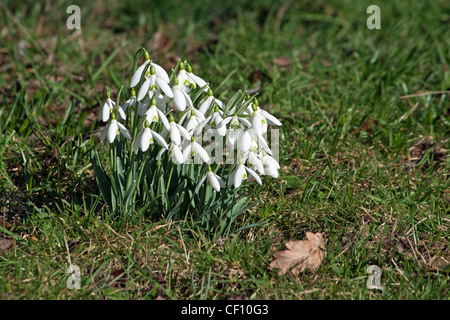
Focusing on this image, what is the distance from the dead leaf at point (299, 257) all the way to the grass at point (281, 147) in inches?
1.7

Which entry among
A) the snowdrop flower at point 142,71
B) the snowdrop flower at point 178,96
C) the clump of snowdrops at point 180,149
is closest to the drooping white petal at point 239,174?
the clump of snowdrops at point 180,149

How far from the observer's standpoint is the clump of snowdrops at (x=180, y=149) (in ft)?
6.29

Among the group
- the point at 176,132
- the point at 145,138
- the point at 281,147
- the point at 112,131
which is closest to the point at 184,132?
the point at 176,132

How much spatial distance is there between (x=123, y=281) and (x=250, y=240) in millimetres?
563

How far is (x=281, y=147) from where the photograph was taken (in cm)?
287

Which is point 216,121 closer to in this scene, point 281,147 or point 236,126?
point 236,126

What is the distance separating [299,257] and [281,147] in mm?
813

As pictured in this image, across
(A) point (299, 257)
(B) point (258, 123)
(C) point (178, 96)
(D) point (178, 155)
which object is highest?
(C) point (178, 96)

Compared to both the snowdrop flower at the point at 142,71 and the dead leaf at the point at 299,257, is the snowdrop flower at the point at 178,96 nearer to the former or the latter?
the snowdrop flower at the point at 142,71

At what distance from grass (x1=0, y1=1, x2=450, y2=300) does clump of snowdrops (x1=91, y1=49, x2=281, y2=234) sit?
101 mm

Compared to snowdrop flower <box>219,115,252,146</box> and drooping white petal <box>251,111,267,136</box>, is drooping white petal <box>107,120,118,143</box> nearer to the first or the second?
snowdrop flower <box>219,115,252,146</box>

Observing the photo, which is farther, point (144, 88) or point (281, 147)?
point (281, 147)

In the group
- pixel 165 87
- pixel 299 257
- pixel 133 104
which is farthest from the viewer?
pixel 299 257

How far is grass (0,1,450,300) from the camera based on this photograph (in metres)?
2.14
